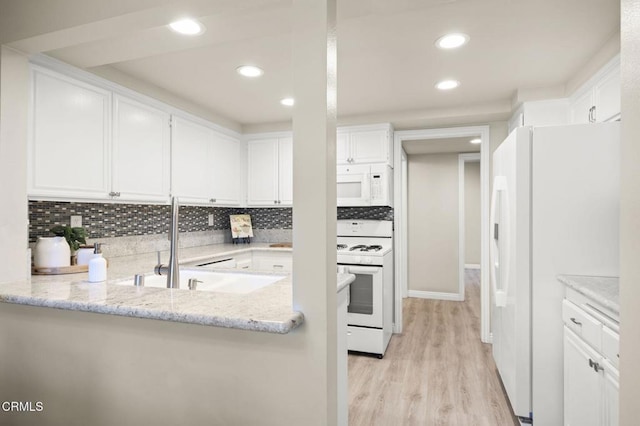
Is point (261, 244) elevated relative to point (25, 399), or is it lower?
elevated

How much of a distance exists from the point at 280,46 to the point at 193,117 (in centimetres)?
141

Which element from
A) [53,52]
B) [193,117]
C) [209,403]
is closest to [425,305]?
[193,117]

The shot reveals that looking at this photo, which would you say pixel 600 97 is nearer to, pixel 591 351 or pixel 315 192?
pixel 591 351

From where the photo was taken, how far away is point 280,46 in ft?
7.23

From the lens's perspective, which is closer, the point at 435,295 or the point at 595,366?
the point at 595,366

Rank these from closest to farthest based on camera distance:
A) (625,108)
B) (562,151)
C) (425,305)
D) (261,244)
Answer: (625,108)
(562,151)
(261,244)
(425,305)

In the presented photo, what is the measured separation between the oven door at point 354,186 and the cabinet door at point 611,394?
2395 millimetres

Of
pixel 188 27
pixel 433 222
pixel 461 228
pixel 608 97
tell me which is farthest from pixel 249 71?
pixel 461 228

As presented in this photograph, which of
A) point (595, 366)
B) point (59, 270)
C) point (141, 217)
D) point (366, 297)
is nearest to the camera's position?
point (595, 366)

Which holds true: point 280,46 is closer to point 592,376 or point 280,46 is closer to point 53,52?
point 53,52

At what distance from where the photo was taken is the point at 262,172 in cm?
408

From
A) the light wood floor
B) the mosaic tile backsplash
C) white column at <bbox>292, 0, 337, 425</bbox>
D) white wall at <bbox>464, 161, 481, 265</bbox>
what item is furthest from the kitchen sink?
white wall at <bbox>464, 161, 481, 265</bbox>

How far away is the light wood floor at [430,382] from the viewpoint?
2.24 metres

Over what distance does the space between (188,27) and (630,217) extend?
1918 millimetres
